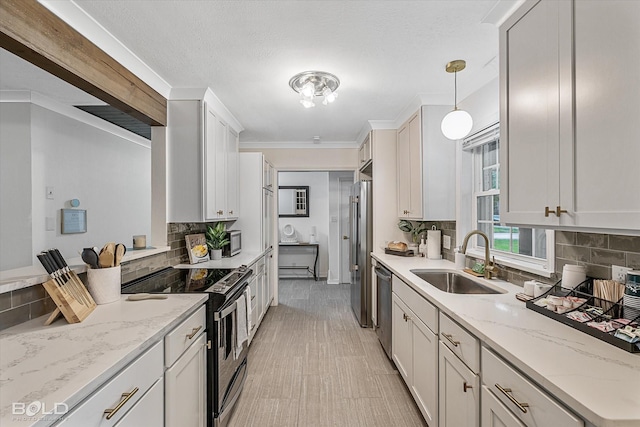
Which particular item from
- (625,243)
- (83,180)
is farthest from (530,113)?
(83,180)

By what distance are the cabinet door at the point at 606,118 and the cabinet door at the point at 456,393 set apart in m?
0.79

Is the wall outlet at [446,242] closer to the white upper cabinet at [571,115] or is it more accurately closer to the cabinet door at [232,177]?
the white upper cabinet at [571,115]

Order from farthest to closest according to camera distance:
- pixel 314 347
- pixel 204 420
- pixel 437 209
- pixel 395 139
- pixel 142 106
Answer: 1. pixel 395 139
2. pixel 314 347
3. pixel 437 209
4. pixel 142 106
5. pixel 204 420

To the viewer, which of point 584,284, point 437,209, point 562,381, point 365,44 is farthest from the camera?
point 437,209

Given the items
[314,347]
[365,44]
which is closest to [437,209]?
[365,44]

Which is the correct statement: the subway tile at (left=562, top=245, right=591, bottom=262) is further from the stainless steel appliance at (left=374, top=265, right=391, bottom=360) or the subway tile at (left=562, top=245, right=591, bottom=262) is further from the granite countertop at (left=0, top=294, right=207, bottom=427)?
the granite countertop at (left=0, top=294, right=207, bottom=427)

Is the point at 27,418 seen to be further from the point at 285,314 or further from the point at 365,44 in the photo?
the point at 285,314

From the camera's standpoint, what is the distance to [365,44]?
1.94m

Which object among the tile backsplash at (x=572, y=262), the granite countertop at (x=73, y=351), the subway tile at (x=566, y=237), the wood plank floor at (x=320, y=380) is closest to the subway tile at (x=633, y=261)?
the tile backsplash at (x=572, y=262)

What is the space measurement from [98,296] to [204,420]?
94cm

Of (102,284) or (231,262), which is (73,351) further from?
(231,262)

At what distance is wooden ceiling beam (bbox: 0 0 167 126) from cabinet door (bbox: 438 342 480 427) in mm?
2436

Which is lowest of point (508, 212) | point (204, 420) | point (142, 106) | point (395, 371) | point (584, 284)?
point (395, 371)

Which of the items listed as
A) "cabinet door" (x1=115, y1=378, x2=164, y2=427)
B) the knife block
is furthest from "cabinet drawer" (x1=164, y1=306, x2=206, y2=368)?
the knife block
